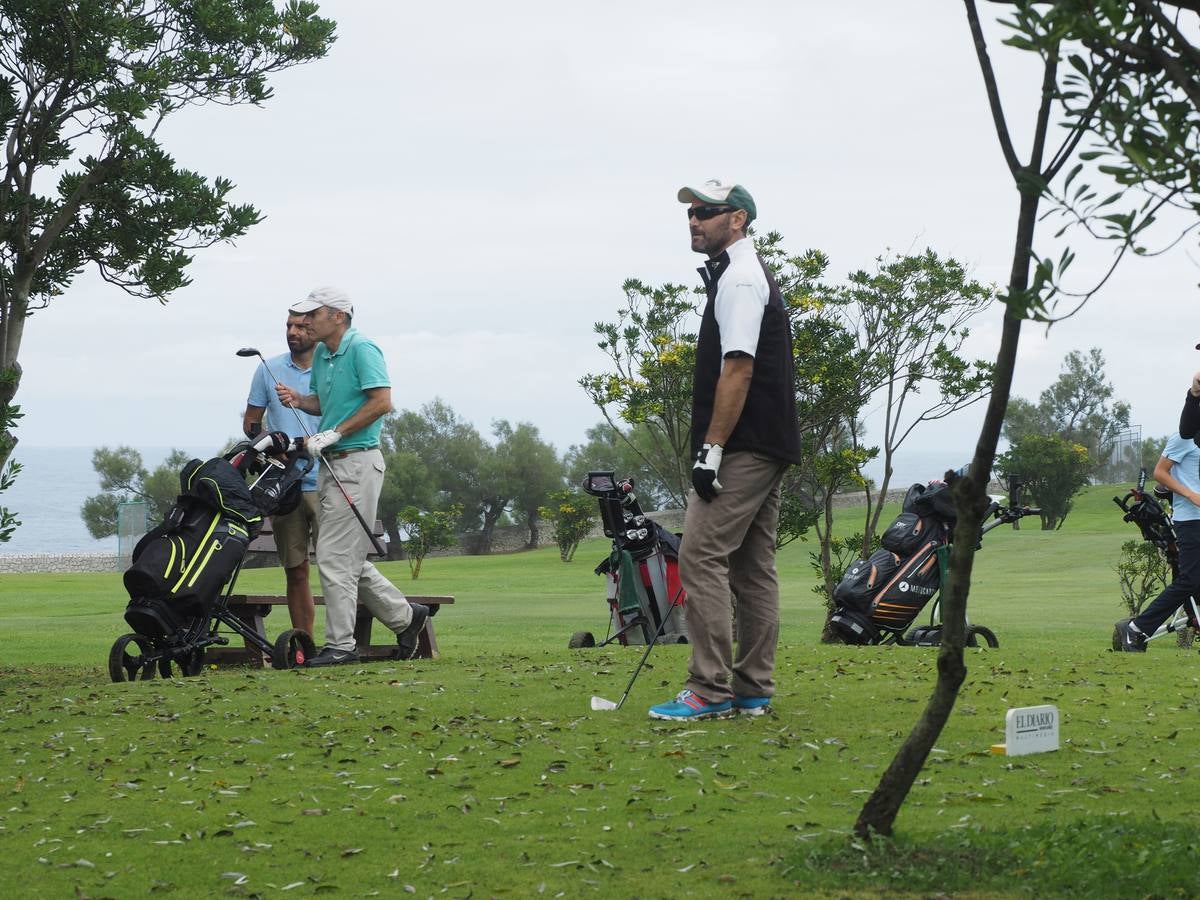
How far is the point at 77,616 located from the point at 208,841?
67.5 feet

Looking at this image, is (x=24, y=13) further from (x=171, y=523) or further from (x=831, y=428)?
(x=831, y=428)

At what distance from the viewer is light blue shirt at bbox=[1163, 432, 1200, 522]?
35.9ft

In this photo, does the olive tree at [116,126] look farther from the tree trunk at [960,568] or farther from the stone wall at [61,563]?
the stone wall at [61,563]

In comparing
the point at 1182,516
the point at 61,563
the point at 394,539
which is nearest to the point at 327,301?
the point at 1182,516

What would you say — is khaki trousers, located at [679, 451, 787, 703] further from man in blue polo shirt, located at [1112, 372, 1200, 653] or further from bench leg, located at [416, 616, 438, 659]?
man in blue polo shirt, located at [1112, 372, 1200, 653]

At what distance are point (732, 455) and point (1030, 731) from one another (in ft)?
6.10

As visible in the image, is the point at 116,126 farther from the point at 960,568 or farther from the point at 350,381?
the point at 960,568

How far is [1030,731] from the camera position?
6.21 m

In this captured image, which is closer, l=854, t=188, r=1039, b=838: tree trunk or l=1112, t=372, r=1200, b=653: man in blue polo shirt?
l=854, t=188, r=1039, b=838: tree trunk

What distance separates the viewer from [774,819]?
5.21 metres

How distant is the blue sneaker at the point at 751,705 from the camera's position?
24.0 feet

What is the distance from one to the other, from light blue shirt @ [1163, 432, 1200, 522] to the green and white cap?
5.00m

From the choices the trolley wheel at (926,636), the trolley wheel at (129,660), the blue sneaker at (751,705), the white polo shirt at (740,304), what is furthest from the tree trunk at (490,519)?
the white polo shirt at (740,304)

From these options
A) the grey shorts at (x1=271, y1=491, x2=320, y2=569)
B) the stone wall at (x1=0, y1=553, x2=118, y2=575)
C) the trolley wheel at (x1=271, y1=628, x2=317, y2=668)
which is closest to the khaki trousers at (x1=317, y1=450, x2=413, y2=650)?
the trolley wheel at (x1=271, y1=628, x2=317, y2=668)
